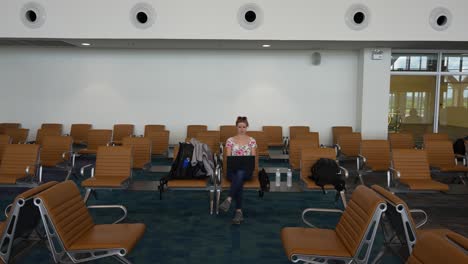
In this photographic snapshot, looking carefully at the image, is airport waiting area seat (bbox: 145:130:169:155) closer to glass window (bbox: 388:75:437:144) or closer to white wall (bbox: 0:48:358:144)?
white wall (bbox: 0:48:358:144)

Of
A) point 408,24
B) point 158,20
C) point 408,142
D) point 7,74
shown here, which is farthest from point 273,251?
point 7,74

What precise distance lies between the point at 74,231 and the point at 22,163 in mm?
3267

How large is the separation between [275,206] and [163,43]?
5119 mm

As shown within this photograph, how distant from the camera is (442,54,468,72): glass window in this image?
9969 mm

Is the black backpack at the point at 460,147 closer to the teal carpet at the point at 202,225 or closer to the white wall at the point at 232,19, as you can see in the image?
the white wall at the point at 232,19

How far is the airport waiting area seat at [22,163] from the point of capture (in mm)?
5395

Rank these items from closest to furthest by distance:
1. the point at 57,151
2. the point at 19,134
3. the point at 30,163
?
1. the point at 30,163
2. the point at 57,151
3. the point at 19,134

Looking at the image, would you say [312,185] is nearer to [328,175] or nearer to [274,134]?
[328,175]

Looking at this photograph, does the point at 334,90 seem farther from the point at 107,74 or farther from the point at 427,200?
the point at 107,74

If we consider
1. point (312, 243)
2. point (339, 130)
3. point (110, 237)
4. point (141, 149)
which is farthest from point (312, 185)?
point (339, 130)

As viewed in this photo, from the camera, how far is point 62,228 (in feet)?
8.66

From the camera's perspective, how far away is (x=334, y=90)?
9945 millimetres

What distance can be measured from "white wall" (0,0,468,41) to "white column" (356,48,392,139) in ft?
3.56

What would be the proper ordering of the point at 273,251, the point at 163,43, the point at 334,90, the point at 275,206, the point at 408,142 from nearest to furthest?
the point at 273,251
the point at 275,206
the point at 408,142
the point at 163,43
the point at 334,90
